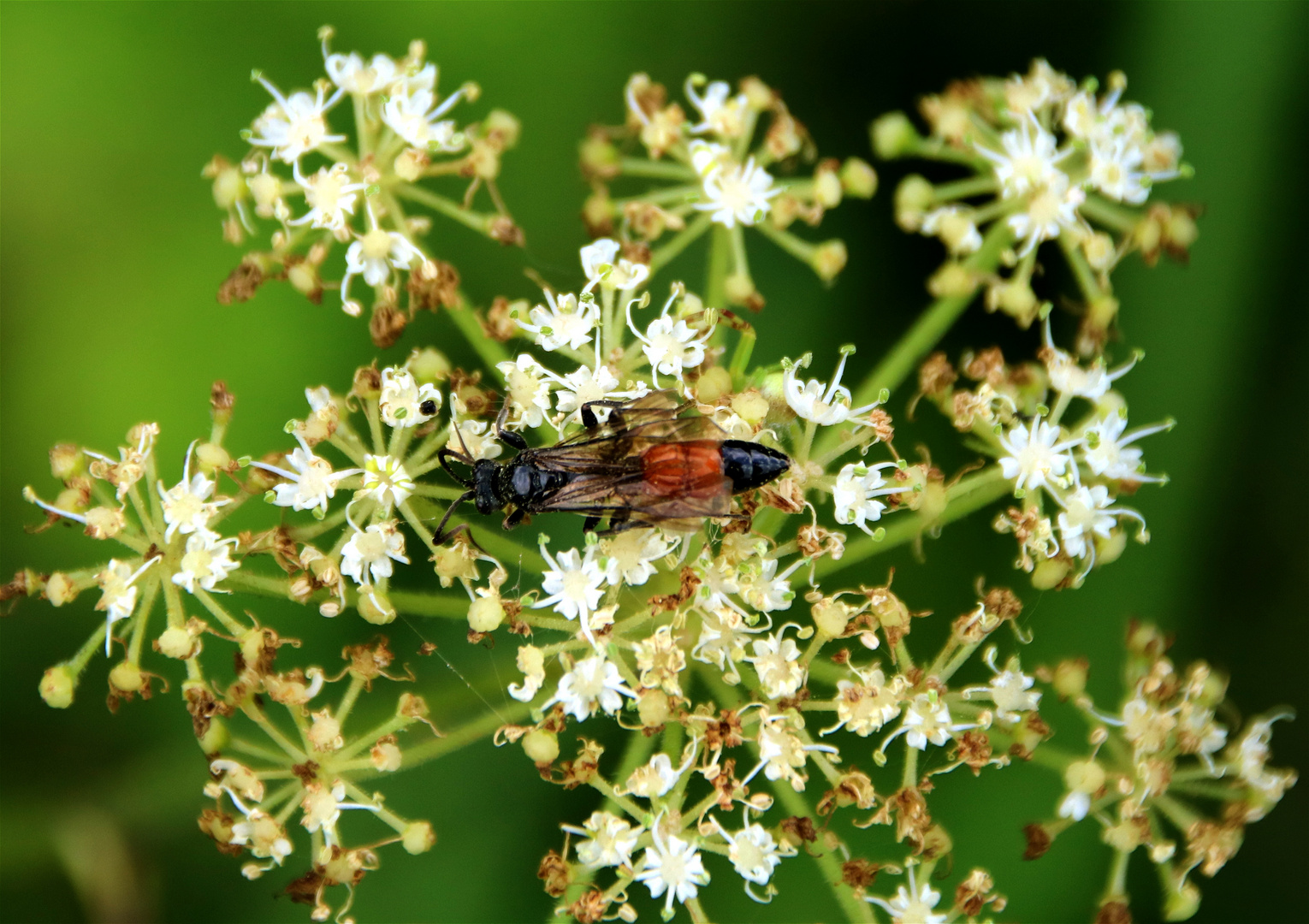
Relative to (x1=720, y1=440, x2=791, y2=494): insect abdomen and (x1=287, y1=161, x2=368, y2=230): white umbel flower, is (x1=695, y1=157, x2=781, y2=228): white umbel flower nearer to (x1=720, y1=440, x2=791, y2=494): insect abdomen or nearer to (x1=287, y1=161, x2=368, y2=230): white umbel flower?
(x1=720, y1=440, x2=791, y2=494): insect abdomen

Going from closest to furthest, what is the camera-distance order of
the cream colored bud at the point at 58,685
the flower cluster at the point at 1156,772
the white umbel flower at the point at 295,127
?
the cream colored bud at the point at 58,685
the flower cluster at the point at 1156,772
the white umbel flower at the point at 295,127

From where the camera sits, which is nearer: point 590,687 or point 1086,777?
point 590,687

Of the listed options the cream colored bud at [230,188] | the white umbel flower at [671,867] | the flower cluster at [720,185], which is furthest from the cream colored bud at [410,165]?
the white umbel flower at [671,867]

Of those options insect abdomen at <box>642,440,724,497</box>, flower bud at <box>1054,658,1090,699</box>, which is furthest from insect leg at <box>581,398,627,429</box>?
flower bud at <box>1054,658,1090,699</box>

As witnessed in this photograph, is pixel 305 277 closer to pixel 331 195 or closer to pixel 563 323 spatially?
pixel 331 195

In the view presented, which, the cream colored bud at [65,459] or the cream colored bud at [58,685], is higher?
the cream colored bud at [65,459]

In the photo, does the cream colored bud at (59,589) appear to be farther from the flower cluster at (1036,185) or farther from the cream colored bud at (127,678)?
the flower cluster at (1036,185)

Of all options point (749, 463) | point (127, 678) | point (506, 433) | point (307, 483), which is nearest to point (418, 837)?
point (127, 678)
